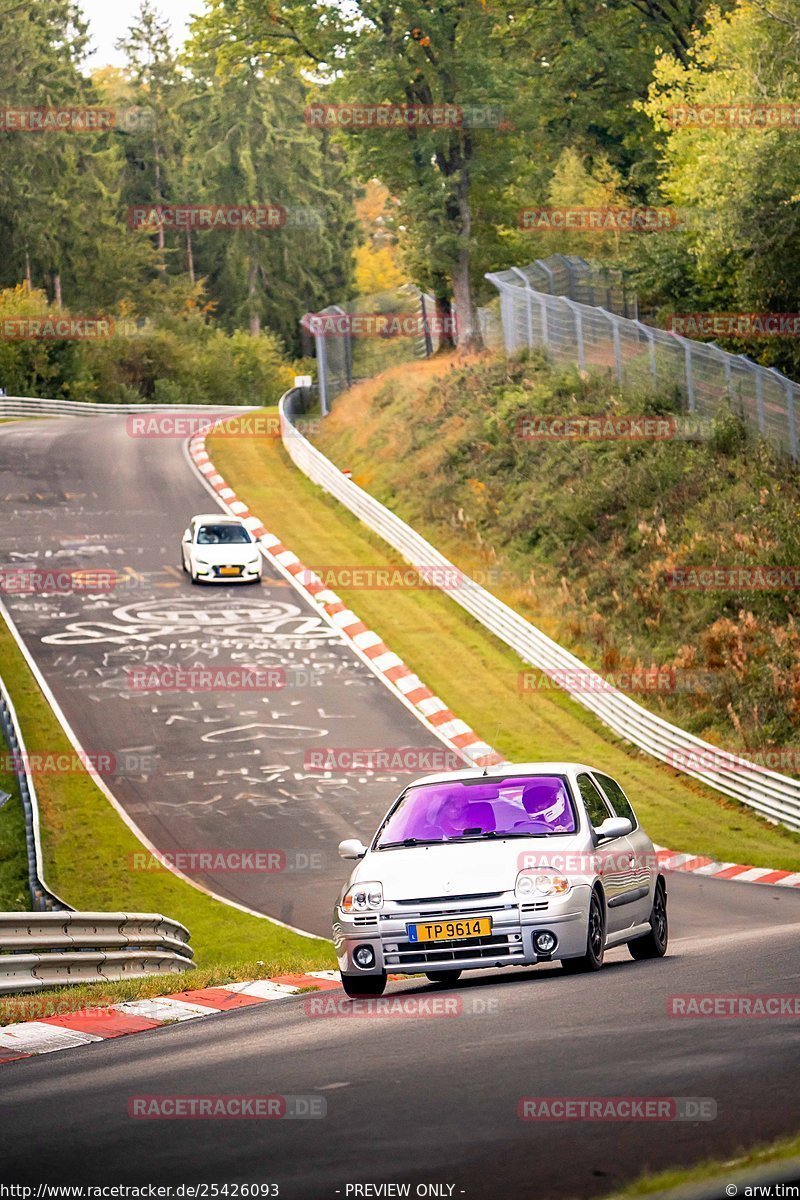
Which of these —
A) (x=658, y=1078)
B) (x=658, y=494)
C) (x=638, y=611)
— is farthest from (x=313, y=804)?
(x=658, y=1078)

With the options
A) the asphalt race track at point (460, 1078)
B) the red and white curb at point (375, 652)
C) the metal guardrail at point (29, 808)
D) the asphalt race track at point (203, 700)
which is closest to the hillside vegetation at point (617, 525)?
the red and white curb at point (375, 652)

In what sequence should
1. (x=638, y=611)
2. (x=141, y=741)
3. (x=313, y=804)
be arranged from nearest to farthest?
(x=313, y=804) < (x=141, y=741) < (x=638, y=611)

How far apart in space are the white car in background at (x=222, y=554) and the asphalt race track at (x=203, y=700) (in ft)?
1.15

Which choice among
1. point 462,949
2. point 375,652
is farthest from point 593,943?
point 375,652

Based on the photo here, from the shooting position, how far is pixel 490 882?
10.4 metres

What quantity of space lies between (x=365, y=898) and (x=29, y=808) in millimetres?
12124

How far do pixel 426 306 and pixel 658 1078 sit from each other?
48.4 meters

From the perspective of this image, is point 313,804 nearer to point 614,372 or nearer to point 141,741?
point 141,741

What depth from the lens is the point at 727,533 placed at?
30.6 meters

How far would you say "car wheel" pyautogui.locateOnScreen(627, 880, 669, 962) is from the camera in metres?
12.2

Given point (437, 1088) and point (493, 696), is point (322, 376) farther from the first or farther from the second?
point (437, 1088)

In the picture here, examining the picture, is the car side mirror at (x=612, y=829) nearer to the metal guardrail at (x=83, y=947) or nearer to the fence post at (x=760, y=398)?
the metal guardrail at (x=83, y=947)

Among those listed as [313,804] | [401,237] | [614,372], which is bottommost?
[313,804]

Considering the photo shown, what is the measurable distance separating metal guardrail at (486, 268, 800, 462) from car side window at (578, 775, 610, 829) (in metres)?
20.6
